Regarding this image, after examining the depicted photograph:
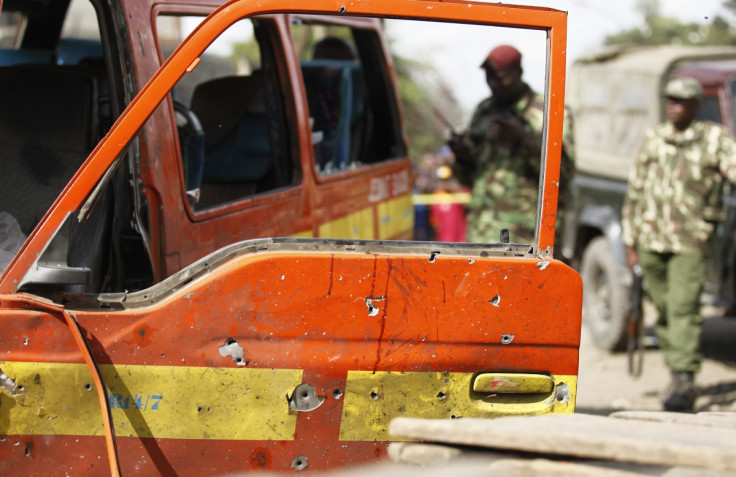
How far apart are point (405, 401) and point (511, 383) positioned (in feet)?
0.99

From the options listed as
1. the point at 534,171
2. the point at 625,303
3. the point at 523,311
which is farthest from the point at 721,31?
the point at 523,311

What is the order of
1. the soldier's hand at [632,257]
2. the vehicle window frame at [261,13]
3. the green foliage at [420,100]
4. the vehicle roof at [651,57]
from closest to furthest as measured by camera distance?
the vehicle window frame at [261,13]
the soldier's hand at [632,257]
the vehicle roof at [651,57]
the green foliage at [420,100]

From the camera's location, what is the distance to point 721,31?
22344 millimetres

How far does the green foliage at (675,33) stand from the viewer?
22.0m

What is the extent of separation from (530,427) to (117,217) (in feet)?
4.65

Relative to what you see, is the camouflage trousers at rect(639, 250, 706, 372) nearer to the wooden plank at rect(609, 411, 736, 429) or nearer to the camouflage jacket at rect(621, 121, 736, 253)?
the camouflage jacket at rect(621, 121, 736, 253)

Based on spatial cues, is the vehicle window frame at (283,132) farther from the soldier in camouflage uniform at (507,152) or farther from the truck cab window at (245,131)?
the soldier in camouflage uniform at (507,152)

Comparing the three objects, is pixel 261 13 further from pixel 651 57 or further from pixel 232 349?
pixel 651 57

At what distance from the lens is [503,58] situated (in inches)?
174

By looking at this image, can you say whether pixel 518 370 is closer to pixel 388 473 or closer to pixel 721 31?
pixel 388 473

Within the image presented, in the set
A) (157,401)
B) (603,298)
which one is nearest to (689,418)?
(157,401)

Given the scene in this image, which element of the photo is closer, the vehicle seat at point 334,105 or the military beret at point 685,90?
the vehicle seat at point 334,105

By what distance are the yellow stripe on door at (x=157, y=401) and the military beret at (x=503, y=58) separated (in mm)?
2691

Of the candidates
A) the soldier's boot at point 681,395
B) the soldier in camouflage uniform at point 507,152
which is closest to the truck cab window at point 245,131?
the soldier in camouflage uniform at point 507,152
